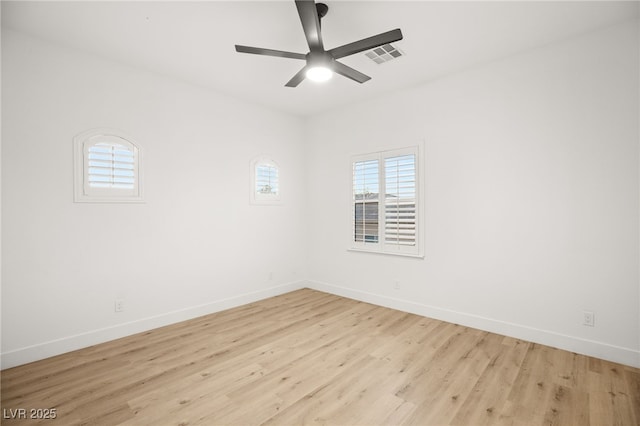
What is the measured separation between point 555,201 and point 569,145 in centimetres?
55

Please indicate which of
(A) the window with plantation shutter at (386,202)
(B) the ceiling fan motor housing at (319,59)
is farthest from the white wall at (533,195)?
(B) the ceiling fan motor housing at (319,59)

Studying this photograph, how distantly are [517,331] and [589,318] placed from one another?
2.10 feet

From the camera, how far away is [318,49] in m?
2.49

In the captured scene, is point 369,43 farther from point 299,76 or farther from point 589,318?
point 589,318

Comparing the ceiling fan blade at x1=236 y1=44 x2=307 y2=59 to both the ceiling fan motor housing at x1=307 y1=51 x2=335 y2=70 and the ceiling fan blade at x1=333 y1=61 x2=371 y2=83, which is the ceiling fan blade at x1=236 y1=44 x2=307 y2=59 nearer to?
the ceiling fan motor housing at x1=307 y1=51 x2=335 y2=70

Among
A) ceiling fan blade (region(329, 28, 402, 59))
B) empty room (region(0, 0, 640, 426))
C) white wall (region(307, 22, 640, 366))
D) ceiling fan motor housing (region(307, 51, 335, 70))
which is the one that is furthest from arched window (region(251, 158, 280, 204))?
ceiling fan blade (region(329, 28, 402, 59))

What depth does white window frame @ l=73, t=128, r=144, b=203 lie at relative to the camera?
3.13 metres

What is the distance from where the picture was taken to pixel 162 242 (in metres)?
3.78

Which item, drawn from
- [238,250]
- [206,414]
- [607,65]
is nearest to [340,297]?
[238,250]

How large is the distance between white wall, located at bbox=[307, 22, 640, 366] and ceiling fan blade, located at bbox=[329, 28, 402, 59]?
1.84 m

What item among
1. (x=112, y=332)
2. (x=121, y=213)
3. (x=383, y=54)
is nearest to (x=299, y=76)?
(x=383, y=54)

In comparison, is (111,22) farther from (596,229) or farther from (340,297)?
(596,229)

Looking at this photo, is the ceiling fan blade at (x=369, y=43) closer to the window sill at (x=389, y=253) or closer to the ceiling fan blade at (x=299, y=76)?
the ceiling fan blade at (x=299, y=76)

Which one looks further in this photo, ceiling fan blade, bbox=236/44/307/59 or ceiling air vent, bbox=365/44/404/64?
ceiling air vent, bbox=365/44/404/64
